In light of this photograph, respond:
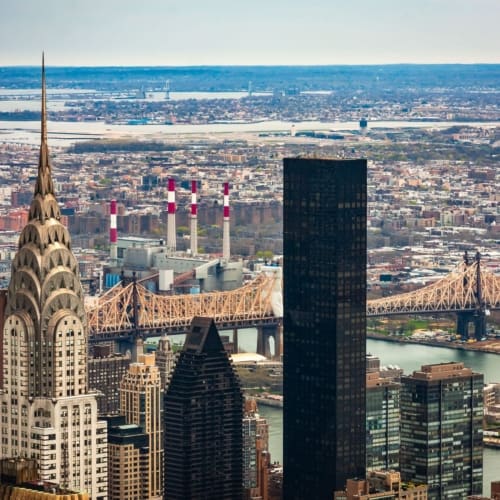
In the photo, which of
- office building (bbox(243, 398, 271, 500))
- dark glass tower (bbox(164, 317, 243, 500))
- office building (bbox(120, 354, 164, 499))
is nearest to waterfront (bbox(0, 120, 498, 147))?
office building (bbox(120, 354, 164, 499))

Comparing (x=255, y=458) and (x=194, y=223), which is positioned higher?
(x=255, y=458)

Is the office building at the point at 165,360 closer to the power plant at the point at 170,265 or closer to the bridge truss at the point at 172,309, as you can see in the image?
the bridge truss at the point at 172,309

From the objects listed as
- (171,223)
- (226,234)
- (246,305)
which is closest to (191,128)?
→ (171,223)

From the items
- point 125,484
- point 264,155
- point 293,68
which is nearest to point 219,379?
point 125,484

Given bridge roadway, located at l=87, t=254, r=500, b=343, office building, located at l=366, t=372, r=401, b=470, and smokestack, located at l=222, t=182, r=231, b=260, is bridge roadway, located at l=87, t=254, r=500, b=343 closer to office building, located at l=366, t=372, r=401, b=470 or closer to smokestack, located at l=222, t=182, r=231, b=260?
smokestack, located at l=222, t=182, r=231, b=260

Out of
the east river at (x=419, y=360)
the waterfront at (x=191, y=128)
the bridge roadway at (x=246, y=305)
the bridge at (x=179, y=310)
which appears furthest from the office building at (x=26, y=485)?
the waterfront at (x=191, y=128)

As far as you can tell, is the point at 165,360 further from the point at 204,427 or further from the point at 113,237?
the point at 113,237

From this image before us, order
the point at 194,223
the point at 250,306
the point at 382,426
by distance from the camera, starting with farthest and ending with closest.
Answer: the point at 194,223 < the point at 250,306 < the point at 382,426
